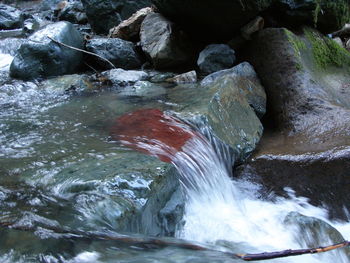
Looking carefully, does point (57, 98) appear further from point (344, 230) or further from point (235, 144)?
point (344, 230)

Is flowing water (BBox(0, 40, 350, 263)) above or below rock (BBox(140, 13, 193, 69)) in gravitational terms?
below

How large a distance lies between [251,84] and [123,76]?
228 cm

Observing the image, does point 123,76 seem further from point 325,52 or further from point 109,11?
point 109,11

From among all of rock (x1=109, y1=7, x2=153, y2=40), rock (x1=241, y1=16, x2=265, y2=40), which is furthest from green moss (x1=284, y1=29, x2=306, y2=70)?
rock (x1=109, y1=7, x2=153, y2=40)

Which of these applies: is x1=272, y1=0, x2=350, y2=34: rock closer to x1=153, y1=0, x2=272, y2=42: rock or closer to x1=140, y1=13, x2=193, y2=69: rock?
x1=153, y1=0, x2=272, y2=42: rock

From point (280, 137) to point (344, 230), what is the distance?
1657 mm

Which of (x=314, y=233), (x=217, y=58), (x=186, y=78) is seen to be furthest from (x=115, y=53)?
(x=314, y=233)

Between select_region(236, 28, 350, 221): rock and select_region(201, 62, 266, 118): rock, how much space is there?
0.62 feet

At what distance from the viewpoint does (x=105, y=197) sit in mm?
2246

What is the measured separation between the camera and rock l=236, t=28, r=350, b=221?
393 cm

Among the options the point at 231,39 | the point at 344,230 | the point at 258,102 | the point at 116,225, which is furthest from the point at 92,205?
the point at 231,39

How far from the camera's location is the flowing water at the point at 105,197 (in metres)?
1.76

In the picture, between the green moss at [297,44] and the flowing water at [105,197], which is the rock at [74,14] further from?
the green moss at [297,44]

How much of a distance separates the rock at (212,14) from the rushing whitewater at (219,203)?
2423 millimetres
